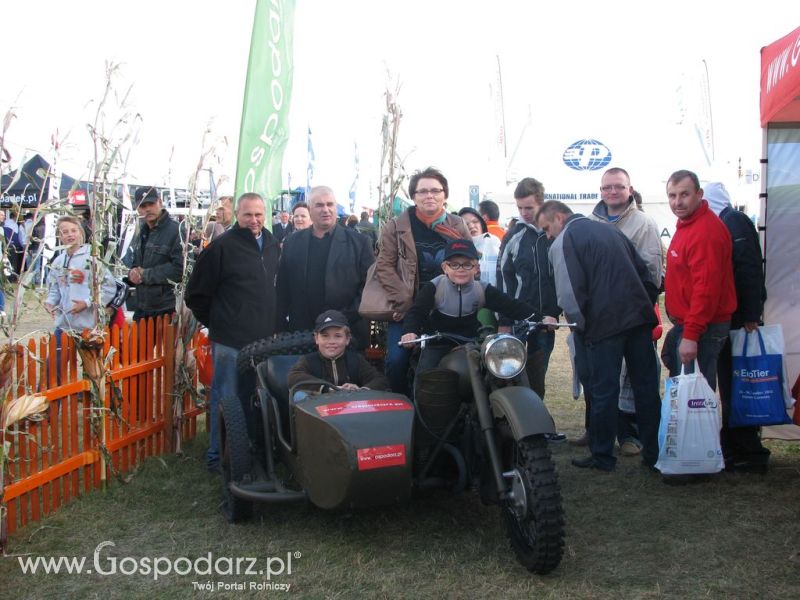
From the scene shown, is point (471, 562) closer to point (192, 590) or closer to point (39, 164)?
point (192, 590)

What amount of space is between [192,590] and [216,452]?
1.96 meters

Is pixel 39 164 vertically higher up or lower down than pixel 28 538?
higher up

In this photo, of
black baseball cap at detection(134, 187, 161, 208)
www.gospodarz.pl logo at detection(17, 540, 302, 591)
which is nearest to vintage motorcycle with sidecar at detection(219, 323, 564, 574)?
www.gospodarz.pl logo at detection(17, 540, 302, 591)

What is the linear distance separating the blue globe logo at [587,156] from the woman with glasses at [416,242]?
40.7 feet

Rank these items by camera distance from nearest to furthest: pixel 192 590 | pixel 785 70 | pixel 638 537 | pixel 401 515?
pixel 192 590 → pixel 638 537 → pixel 401 515 → pixel 785 70

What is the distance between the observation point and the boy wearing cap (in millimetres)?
4277

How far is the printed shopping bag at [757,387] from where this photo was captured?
485 centimetres

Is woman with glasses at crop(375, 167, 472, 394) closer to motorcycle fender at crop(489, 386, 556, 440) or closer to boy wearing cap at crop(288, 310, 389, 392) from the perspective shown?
boy wearing cap at crop(288, 310, 389, 392)

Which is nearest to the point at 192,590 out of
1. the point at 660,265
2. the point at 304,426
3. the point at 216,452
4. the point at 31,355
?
the point at 304,426

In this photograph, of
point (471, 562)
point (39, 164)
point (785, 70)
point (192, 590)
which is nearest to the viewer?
point (192, 590)

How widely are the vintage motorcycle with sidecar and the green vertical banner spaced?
7.70ft

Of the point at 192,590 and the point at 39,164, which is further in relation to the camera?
the point at 39,164

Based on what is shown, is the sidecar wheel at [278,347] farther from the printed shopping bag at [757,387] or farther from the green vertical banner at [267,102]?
the printed shopping bag at [757,387]

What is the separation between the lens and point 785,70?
4609 millimetres
